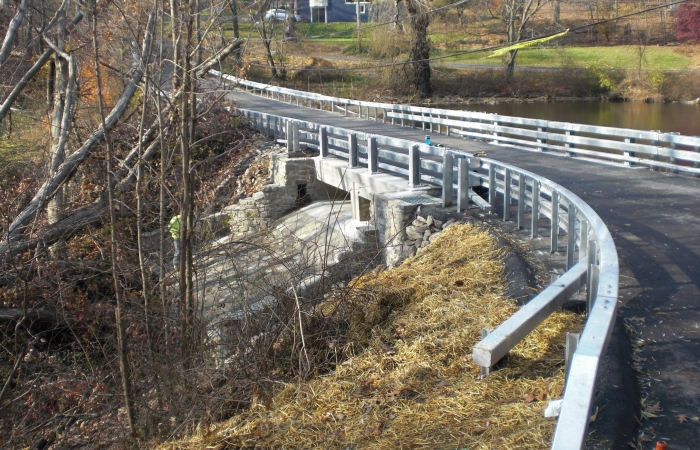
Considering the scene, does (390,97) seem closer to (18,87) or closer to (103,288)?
(103,288)

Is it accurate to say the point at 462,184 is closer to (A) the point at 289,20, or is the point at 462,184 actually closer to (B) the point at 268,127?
(B) the point at 268,127

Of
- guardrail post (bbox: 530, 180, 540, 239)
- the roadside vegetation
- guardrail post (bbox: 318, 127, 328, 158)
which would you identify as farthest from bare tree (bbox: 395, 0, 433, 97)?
guardrail post (bbox: 530, 180, 540, 239)

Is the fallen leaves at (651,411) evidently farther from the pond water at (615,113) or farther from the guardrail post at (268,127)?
the pond water at (615,113)

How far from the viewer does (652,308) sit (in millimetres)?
6203

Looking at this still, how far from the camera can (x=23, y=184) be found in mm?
14594

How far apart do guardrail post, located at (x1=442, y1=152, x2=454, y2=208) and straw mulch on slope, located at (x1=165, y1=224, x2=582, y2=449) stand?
12.6 ft

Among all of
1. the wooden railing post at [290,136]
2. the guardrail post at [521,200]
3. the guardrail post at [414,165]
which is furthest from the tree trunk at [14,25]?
the wooden railing post at [290,136]

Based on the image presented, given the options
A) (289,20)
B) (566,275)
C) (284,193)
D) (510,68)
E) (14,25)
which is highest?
(289,20)

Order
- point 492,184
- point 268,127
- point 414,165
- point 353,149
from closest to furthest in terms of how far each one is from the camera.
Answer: point 492,184 < point 414,165 < point 353,149 < point 268,127

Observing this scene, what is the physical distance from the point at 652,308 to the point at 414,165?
6.55m

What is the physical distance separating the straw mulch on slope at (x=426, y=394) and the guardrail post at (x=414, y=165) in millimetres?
5045

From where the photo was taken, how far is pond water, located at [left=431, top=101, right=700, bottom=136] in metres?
33.5

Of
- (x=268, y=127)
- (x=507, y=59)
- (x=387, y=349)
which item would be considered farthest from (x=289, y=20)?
(x=507, y=59)

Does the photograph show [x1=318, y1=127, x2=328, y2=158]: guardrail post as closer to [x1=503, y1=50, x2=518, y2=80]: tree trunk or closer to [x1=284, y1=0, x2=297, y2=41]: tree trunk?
[x1=284, y1=0, x2=297, y2=41]: tree trunk
